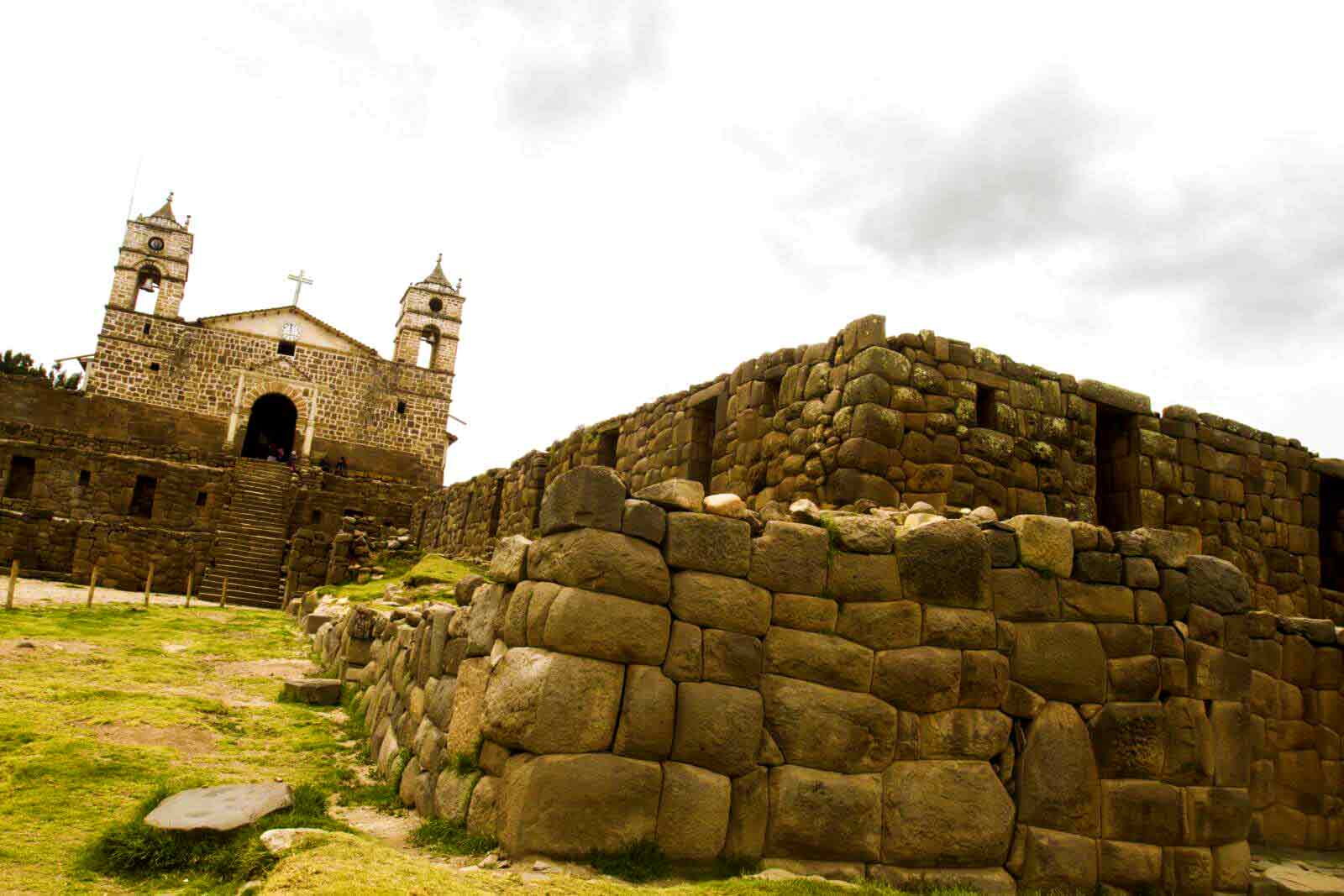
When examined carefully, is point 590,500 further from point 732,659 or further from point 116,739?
point 116,739

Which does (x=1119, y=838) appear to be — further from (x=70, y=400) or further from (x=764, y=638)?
(x=70, y=400)

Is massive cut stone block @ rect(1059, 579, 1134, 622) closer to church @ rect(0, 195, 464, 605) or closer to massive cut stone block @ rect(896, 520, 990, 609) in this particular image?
massive cut stone block @ rect(896, 520, 990, 609)

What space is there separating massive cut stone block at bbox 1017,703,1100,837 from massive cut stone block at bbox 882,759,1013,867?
20 centimetres

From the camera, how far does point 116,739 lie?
678 cm

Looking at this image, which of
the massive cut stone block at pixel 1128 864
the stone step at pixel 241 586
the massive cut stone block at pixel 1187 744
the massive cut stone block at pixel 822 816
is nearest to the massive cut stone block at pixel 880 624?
the massive cut stone block at pixel 822 816

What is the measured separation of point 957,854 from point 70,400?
1693 inches

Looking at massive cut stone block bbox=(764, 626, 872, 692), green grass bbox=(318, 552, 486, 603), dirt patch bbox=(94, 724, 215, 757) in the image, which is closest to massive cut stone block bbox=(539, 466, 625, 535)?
massive cut stone block bbox=(764, 626, 872, 692)

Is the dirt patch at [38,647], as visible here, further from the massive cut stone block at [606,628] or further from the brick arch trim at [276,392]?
the brick arch trim at [276,392]

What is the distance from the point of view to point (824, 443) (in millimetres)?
9422

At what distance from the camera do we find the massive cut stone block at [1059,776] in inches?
227

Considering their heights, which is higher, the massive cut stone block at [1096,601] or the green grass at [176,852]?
the massive cut stone block at [1096,601]

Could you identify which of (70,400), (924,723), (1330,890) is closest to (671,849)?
(924,723)

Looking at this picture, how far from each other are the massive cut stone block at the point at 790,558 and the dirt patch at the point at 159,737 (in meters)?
4.45

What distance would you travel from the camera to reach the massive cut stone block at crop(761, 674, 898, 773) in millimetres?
5469
